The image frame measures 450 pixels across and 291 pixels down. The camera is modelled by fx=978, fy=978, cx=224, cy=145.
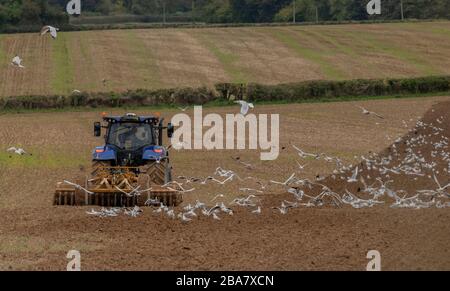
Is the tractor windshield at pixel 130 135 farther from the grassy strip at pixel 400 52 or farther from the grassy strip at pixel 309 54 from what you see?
the grassy strip at pixel 400 52

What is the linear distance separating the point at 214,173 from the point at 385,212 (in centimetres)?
1007

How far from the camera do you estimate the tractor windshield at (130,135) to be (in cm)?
2425

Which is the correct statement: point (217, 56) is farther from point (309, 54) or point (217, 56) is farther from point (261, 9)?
point (261, 9)

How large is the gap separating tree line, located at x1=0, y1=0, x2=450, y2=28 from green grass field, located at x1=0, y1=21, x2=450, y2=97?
17.7m

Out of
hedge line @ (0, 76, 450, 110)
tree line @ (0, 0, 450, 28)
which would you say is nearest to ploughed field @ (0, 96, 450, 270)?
hedge line @ (0, 76, 450, 110)

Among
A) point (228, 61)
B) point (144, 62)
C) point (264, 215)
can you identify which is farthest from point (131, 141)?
point (228, 61)

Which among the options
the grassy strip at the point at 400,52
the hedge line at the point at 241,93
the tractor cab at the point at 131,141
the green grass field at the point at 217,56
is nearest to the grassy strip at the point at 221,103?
the hedge line at the point at 241,93

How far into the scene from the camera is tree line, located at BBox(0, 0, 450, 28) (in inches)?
4208

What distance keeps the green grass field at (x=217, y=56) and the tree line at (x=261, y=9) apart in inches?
698

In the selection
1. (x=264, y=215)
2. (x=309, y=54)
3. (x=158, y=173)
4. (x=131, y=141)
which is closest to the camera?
(x=264, y=215)

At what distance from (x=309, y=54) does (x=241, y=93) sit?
56.1ft

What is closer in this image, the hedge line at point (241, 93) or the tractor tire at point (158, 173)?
the tractor tire at point (158, 173)

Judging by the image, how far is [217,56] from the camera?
70938 millimetres

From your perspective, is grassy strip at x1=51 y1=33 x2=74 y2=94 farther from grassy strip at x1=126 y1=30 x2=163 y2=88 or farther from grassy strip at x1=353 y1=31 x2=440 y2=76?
grassy strip at x1=353 y1=31 x2=440 y2=76
